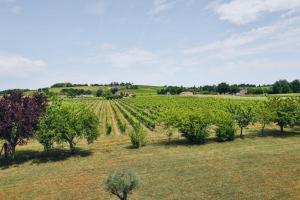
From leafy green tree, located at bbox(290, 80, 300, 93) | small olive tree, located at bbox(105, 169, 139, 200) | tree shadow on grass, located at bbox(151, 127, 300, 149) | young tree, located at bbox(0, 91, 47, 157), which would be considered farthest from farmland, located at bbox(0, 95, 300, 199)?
leafy green tree, located at bbox(290, 80, 300, 93)

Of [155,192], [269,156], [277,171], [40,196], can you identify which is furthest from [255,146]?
[40,196]

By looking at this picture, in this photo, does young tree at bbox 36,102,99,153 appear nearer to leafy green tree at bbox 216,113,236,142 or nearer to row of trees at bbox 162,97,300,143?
row of trees at bbox 162,97,300,143

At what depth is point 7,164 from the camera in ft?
125

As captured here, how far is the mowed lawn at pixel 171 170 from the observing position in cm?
2678

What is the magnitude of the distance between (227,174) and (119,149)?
55.4 feet

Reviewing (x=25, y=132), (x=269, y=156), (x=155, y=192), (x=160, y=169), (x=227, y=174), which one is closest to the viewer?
(x=155, y=192)

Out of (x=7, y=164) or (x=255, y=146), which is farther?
(x=255, y=146)

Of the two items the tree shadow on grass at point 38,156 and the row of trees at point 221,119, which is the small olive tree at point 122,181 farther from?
the row of trees at point 221,119

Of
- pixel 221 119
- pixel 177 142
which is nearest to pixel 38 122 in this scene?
pixel 177 142

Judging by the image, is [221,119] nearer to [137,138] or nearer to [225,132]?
[225,132]

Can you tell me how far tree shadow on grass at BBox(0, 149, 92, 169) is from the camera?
38.6 meters

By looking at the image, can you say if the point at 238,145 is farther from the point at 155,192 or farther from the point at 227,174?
the point at 155,192

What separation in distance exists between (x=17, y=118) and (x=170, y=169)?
1772 cm

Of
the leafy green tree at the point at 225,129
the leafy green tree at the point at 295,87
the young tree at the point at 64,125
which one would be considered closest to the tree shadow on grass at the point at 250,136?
the leafy green tree at the point at 225,129
